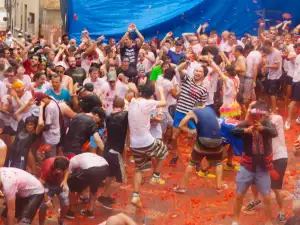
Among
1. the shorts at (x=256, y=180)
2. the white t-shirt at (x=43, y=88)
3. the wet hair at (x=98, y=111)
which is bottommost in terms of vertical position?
the shorts at (x=256, y=180)

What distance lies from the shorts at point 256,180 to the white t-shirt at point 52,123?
113 inches

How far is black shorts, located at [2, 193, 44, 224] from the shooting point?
648cm

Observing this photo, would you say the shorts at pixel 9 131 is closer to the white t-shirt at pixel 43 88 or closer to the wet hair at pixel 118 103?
the white t-shirt at pixel 43 88

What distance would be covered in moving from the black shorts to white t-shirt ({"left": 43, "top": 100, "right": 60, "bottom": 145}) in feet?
6.54

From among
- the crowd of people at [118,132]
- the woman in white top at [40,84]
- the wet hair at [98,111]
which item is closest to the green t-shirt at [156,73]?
the crowd of people at [118,132]

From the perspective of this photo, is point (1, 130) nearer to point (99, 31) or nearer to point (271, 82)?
point (271, 82)

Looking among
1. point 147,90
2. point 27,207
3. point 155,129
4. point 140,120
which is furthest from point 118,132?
point 27,207

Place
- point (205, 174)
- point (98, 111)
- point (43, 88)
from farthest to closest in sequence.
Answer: point (43, 88)
point (205, 174)
point (98, 111)

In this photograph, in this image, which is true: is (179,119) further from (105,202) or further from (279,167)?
(279,167)

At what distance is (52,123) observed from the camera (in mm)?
8484

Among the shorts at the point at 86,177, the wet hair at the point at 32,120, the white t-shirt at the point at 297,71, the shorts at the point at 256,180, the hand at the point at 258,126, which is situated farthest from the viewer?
the white t-shirt at the point at 297,71

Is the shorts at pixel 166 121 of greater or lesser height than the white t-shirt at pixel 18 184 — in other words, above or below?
above

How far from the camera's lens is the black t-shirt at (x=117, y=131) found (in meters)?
8.17

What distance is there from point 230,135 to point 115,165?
2074mm
